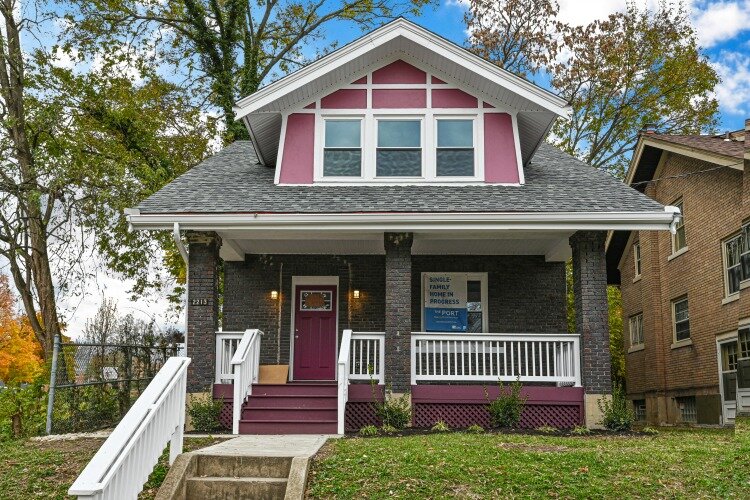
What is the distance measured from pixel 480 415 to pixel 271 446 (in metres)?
4.21

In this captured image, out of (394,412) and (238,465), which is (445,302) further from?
(238,465)

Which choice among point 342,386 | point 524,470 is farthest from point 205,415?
point 524,470

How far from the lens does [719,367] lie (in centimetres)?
1744

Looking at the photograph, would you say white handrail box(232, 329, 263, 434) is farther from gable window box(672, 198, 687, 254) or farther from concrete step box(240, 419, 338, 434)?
gable window box(672, 198, 687, 254)

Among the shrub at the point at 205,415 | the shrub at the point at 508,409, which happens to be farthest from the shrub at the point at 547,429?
the shrub at the point at 205,415

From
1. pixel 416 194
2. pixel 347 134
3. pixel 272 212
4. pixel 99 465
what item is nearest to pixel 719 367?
pixel 416 194

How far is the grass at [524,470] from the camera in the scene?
6.83 metres

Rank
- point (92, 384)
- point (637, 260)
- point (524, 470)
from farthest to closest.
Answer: point (637, 260) → point (92, 384) → point (524, 470)

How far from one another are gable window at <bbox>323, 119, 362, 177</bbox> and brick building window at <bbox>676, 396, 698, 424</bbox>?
11.7m

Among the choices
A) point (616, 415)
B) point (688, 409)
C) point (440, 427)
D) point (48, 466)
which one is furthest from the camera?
point (688, 409)

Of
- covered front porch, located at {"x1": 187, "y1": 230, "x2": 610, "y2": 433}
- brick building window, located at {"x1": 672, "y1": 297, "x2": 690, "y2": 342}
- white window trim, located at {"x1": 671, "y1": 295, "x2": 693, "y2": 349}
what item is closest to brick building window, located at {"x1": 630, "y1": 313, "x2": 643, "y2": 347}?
white window trim, located at {"x1": 671, "y1": 295, "x2": 693, "y2": 349}

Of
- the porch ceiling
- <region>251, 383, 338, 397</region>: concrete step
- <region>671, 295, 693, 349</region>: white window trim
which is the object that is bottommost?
<region>251, 383, 338, 397</region>: concrete step

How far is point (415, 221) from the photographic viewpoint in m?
11.3

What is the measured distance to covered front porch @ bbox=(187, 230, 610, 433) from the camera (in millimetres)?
11461
